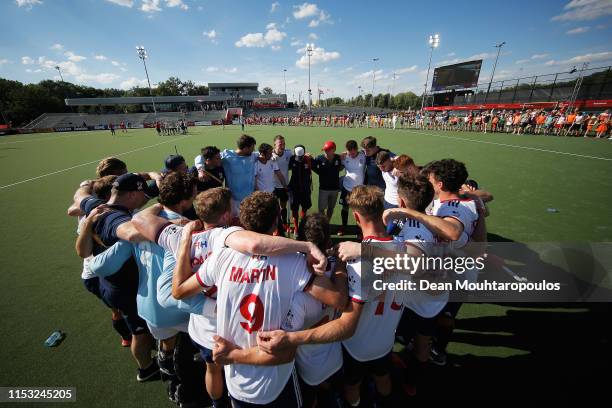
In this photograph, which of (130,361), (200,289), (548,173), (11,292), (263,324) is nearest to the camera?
(263,324)

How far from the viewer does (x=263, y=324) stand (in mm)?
1708

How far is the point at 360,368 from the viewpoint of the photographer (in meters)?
2.31

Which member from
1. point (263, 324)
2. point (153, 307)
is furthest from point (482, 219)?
point (153, 307)

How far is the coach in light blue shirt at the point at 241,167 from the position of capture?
537cm

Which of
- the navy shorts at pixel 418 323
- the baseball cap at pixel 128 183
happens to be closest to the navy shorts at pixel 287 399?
the navy shorts at pixel 418 323

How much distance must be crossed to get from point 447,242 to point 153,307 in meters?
3.01

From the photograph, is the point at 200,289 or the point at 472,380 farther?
the point at 472,380

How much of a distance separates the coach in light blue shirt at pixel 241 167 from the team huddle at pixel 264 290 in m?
2.30

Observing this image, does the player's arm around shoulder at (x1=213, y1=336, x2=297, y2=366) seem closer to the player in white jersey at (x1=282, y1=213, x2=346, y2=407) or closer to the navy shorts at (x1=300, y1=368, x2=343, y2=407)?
the player in white jersey at (x1=282, y1=213, x2=346, y2=407)

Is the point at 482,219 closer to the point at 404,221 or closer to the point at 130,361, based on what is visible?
the point at 404,221

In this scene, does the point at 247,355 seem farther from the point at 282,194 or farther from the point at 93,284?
the point at 282,194

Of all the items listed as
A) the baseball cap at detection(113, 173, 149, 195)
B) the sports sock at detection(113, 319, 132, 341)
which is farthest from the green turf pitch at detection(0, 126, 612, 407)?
the baseball cap at detection(113, 173, 149, 195)

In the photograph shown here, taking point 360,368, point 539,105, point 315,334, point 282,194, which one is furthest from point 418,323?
point 539,105

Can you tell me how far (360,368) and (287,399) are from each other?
0.76 metres
